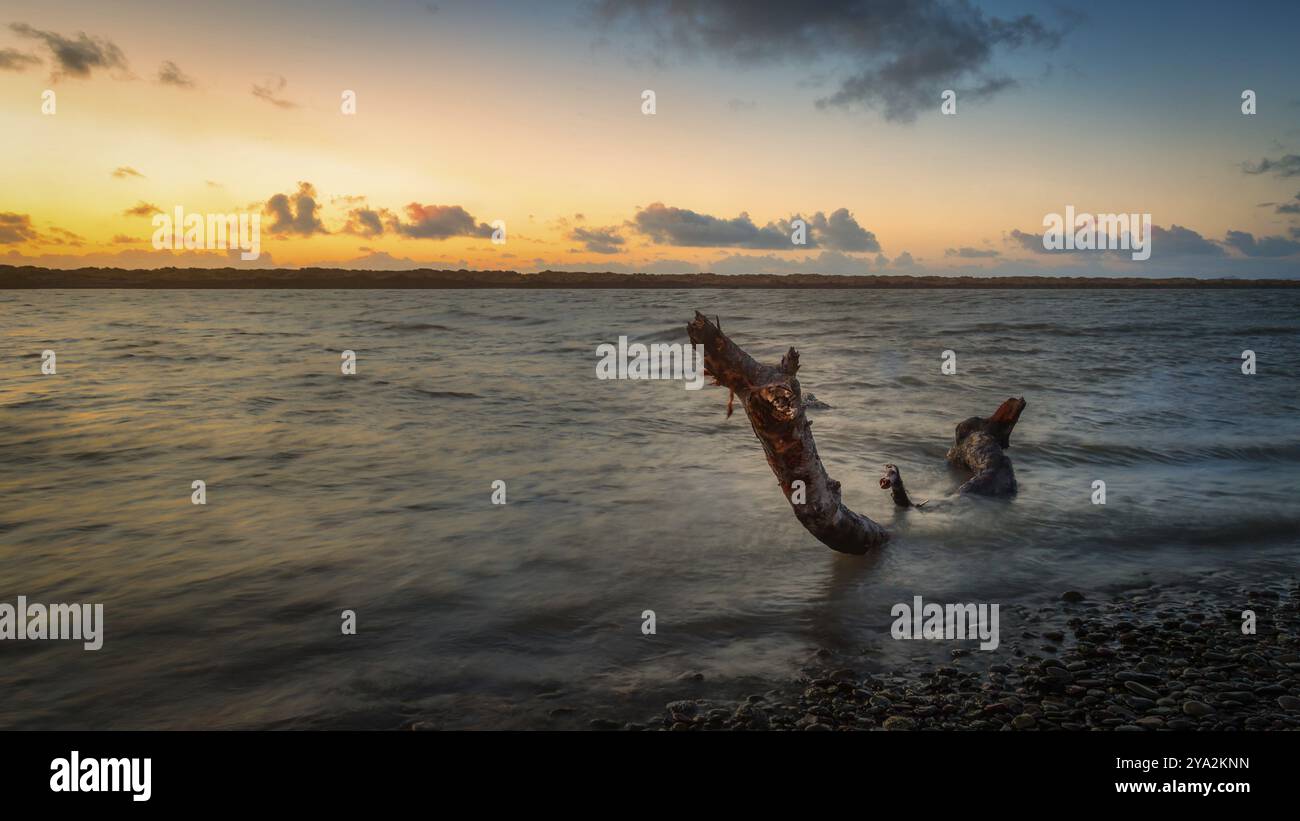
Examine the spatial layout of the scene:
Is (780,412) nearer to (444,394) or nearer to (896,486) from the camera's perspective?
(896,486)

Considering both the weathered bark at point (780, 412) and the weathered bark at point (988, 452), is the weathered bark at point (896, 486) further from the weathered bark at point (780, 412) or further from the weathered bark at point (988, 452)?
the weathered bark at point (780, 412)

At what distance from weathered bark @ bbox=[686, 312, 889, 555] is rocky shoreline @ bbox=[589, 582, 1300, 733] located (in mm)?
2132

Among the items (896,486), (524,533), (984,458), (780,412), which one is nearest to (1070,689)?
(780,412)

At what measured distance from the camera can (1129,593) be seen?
7.72m

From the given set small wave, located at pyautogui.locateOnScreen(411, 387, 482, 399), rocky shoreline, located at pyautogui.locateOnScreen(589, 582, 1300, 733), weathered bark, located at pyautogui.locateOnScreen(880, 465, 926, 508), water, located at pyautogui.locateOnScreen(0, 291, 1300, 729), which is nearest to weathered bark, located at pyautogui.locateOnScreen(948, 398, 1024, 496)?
water, located at pyautogui.locateOnScreen(0, 291, 1300, 729)

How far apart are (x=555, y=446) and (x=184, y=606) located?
9.30 meters

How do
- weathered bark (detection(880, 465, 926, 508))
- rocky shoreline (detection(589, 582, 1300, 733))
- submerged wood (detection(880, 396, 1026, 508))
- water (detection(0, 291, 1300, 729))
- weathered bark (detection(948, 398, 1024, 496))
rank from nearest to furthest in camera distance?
rocky shoreline (detection(589, 582, 1300, 733)) → water (detection(0, 291, 1300, 729)) → weathered bark (detection(880, 465, 926, 508)) → submerged wood (detection(880, 396, 1026, 508)) → weathered bark (detection(948, 398, 1024, 496))

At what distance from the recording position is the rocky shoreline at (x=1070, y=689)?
200 inches

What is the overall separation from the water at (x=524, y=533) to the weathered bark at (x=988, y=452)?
1.46 ft

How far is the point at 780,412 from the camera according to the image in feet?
24.2

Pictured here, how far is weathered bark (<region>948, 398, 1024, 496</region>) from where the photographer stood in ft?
39.0

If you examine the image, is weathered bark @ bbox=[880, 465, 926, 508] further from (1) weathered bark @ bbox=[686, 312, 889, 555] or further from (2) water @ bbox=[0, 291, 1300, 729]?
(1) weathered bark @ bbox=[686, 312, 889, 555]

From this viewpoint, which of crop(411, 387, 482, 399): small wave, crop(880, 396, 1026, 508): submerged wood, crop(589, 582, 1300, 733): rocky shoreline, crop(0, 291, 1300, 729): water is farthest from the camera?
crop(411, 387, 482, 399): small wave
